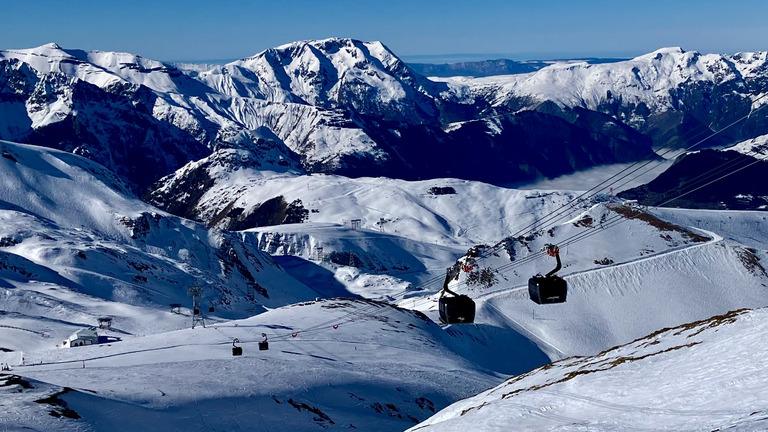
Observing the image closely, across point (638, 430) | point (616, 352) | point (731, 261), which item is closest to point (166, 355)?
point (616, 352)

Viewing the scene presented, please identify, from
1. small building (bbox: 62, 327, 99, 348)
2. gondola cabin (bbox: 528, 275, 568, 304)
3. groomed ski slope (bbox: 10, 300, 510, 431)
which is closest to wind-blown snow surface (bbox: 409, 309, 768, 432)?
gondola cabin (bbox: 528, 275, 568, 304)

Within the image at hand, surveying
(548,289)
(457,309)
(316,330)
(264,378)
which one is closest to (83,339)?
(316,330)

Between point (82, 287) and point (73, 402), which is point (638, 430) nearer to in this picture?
point (73, 402)

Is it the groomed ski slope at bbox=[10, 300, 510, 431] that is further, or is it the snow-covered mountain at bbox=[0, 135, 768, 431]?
the snow-covered mountain at bbox=[0, 135, 768, 431]

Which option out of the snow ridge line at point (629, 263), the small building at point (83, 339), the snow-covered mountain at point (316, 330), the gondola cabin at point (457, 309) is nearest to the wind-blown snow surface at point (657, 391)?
the gondola cabin at point (457, 309)

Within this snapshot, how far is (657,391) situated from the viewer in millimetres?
46781

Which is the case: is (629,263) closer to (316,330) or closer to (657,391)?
(316,330)

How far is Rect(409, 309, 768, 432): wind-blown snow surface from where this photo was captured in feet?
131

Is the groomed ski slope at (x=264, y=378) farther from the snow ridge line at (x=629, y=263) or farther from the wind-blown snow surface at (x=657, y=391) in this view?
the snow ridge line at (x=629, y=263)

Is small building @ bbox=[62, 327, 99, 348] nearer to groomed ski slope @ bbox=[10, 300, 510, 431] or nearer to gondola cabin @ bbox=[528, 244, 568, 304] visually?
groomed ski slope @ bbox=[10, 300, 510, 431]

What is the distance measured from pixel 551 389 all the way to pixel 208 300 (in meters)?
126

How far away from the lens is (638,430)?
39.0 metres

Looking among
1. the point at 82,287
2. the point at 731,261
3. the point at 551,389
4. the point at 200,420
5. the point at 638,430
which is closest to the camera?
the point at 638,430

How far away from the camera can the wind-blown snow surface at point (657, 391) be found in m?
40.0
